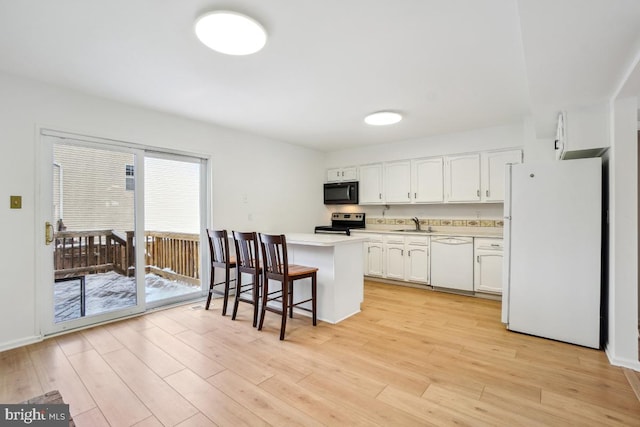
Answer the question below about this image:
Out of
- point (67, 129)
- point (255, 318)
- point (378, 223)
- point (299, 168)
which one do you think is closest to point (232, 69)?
point (67, 129)

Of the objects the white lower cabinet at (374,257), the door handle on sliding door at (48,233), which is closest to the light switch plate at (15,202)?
the door handle on sliding door at (48,233)

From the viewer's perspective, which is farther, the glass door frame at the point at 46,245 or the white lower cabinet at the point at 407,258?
the white lower cabinet at the point at 407,258

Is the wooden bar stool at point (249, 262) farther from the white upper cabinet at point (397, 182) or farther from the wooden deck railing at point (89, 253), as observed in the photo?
the white upper cabinet at point (397, 182)

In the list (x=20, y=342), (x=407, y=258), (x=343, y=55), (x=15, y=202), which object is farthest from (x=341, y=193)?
(x=20, y=342)

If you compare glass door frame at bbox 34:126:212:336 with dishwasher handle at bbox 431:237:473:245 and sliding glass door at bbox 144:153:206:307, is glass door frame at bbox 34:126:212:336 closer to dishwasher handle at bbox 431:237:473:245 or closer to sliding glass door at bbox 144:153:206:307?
sliding glass door at bbox 144:153:206:307

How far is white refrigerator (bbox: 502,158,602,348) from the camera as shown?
8.65ft

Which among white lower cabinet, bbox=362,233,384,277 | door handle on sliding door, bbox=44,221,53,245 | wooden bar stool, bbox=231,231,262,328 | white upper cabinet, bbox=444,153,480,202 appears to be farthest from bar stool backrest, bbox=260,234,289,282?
white upper cabinet, bbox=444,153,480,202

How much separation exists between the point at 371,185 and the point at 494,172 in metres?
1.97

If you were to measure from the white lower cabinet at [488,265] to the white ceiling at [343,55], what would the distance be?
1.57m

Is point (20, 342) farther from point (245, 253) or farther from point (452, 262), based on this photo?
point (452, 262)

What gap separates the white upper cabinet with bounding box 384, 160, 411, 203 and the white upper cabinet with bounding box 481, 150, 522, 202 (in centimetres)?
113

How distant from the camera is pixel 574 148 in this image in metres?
2.69

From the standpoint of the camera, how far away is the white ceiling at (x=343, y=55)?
1.76 metres

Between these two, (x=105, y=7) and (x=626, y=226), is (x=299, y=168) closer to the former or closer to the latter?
(x=105, y=7)
